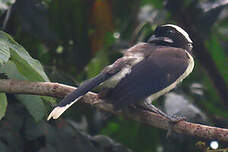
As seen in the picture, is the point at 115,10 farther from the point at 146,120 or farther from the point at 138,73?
the point at 146,120

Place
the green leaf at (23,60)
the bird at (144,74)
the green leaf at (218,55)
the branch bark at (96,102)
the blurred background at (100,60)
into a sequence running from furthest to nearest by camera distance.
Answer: the green leaf at (218,55), the blurred background at (100,60), the bird at (144,74), the branch bark at (96,102), the green leaf at (23,60)

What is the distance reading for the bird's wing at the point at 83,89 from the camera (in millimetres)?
2789

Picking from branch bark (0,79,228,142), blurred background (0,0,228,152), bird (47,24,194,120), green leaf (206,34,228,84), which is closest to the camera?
branch bark (0,79,228,142)

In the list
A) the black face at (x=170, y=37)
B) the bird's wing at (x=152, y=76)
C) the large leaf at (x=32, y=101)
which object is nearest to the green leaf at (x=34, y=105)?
the large leaf at (x=32, y=101)

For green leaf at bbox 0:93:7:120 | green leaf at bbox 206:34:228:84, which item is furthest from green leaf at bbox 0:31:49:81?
green leaf at bbox 206:34:228:84

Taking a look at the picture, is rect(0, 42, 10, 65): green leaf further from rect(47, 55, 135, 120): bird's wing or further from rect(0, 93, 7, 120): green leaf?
rect(47, 55, 135, 120): bird's wing

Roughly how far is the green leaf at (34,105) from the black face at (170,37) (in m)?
1.12

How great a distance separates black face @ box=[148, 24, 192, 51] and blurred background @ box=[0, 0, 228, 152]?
40cm

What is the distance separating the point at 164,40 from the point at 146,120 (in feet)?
3.06

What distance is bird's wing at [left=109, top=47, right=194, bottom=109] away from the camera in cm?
298

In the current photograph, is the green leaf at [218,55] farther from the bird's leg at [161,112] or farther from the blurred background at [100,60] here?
the bird's leg at [161,112]

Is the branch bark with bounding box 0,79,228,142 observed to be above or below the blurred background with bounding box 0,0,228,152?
above

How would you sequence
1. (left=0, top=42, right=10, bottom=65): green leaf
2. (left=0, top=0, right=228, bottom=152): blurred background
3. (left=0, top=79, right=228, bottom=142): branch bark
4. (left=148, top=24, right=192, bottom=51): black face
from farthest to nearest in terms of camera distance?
(left=148, top=24, right=192, bottom=51): black face, (left=0, top=0, right=228, bottom=152): blurred background, (left=0, top=79, right=228, bottom=142): branch bark, (left=0, top=42, right=10, bottom=65): green leaf

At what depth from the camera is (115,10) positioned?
4879 mm
